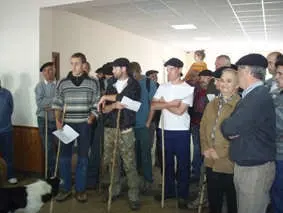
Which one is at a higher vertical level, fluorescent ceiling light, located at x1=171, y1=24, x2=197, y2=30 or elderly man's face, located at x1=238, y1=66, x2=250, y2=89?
fluorescent ceiling light, located at x1=171, y1=24, x2=197, y2=30

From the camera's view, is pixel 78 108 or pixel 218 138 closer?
pixel 218 138

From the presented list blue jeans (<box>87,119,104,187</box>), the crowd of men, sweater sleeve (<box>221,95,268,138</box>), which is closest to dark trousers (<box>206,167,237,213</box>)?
the crowd of men

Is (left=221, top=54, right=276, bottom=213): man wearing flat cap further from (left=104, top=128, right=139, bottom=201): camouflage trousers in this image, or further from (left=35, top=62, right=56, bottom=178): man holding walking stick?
(left=35, top=62, right=56, bottom=178): man holding walking stick

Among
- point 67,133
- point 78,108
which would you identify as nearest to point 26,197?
point 67,133

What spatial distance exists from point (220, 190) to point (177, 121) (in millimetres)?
1004

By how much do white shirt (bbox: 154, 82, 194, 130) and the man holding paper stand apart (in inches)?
12.0

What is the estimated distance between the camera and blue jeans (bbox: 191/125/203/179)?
13.7ft

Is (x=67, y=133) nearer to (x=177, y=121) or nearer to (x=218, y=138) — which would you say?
(x=177, y=121)

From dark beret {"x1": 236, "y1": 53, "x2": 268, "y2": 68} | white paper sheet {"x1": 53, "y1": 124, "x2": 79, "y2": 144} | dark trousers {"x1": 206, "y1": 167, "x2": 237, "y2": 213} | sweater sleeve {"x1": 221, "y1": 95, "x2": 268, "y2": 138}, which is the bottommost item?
dark trousers {"x1": 206, "y1": 167, "x2": 237, "y2": 213}

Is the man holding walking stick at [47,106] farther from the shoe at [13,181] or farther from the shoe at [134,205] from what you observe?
the shoe at [134,205]

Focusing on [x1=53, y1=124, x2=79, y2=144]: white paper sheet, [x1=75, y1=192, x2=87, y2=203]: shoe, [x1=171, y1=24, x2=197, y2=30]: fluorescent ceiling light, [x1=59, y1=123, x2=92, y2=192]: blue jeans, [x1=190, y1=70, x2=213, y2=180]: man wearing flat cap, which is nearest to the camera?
[x1=53, y1=124, x2=79, y2=144]: white paper sheet

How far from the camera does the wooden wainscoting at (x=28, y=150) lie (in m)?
4.78

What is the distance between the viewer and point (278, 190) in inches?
94.6

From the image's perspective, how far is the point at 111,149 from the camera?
3.48 m
